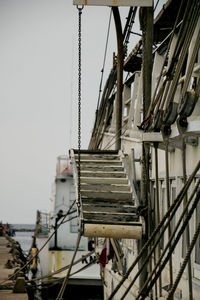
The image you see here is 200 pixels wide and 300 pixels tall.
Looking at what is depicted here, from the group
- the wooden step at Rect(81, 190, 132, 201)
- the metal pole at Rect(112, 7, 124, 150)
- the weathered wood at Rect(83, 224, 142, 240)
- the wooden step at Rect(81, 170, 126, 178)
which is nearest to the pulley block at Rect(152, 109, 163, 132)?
the weathered wood at Rect(83, 224, 142, 240)

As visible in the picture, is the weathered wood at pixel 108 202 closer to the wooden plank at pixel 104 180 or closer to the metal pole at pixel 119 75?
the wooden plank at pixel 104 180

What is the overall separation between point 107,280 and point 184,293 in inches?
344

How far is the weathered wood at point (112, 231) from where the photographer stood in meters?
11.3

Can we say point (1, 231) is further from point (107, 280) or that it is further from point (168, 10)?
point (168, 10)

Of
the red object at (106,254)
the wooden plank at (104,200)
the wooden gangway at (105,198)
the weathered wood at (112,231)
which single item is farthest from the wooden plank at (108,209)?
the red object at (106,254)

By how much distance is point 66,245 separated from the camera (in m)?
29.9

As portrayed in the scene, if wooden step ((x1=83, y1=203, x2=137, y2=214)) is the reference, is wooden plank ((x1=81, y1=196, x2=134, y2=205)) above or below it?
above

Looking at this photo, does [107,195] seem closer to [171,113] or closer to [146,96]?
[146,96]

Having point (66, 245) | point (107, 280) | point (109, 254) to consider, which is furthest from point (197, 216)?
point (66, 245)

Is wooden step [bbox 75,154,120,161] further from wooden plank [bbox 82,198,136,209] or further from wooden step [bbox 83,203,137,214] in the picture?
wooden step [bbox 83,203,137,214]

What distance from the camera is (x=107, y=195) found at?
12.6 m

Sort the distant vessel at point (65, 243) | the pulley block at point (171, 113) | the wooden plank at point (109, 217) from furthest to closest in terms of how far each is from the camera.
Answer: the distant vessel at point (65, 243) → the wooden plank at point (109, 217) → the pulley block at point (171, 113)

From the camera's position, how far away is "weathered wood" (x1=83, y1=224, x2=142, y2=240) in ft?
37.0

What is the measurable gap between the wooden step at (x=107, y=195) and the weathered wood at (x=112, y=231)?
1.08 metres
